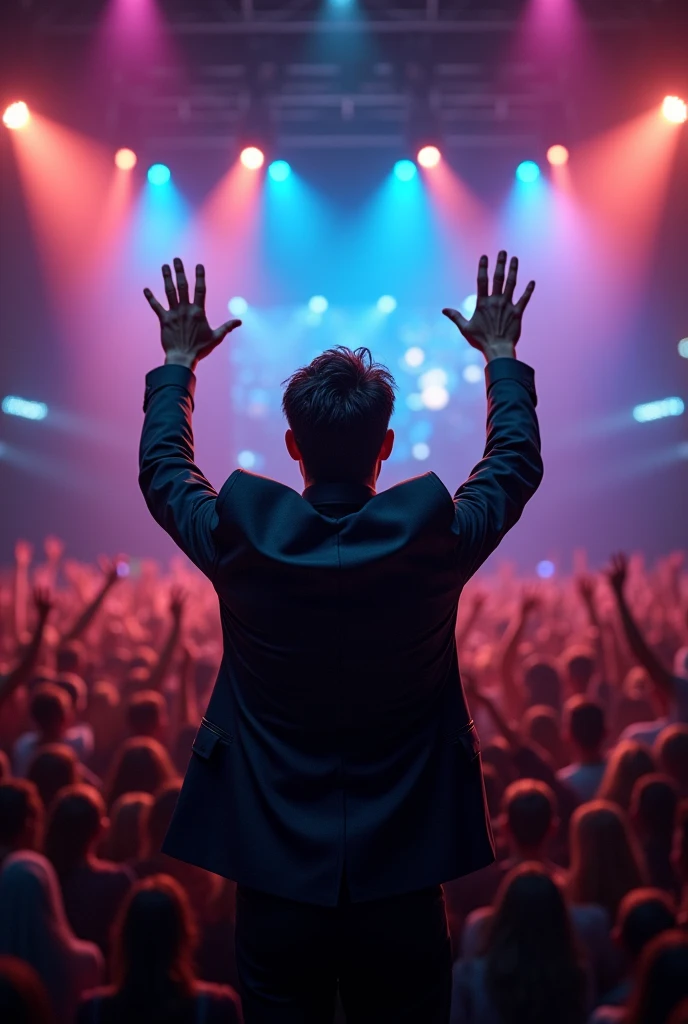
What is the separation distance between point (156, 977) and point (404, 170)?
39.5 feet

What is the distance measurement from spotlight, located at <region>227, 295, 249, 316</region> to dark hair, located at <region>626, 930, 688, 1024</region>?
14.3 meters

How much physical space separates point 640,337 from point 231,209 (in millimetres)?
7255

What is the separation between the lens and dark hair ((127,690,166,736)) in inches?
154

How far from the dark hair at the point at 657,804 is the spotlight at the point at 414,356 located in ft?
46.6

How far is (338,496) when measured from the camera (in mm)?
1471

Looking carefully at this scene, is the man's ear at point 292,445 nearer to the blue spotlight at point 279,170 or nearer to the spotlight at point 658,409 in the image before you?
the blue spotlight at point 279,170

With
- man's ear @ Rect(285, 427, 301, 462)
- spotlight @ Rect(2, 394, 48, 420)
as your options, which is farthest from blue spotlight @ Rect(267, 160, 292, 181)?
man's ear @ Rect(285, 427, 301, 462)

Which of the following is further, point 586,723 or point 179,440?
point 586,723

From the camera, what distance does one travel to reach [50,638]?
20.0ft

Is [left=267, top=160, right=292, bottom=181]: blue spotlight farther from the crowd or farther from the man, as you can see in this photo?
the man

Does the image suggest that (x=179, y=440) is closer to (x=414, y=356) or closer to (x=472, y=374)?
(x=414, y=356)

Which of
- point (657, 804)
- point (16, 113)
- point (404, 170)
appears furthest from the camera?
point (404, 170)

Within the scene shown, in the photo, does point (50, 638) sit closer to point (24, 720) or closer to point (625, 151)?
point (24, 720)

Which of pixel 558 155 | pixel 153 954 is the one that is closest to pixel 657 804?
pixel 153 954
